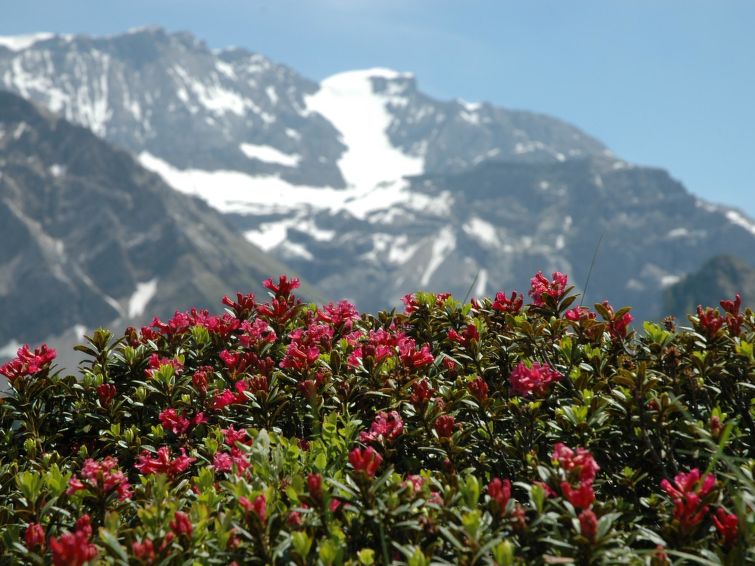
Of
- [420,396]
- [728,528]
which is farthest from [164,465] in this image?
[728,528]

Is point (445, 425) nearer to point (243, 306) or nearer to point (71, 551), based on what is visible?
point (71, 551)

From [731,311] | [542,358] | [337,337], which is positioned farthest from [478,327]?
[731,311]

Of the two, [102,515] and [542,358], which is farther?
[542,358]

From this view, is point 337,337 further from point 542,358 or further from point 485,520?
point 485,520

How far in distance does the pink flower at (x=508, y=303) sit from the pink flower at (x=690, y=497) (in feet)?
9.30

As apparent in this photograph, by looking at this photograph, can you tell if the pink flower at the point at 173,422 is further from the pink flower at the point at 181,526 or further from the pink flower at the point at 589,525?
the pink flower at the point at 589,525

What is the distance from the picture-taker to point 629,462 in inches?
184

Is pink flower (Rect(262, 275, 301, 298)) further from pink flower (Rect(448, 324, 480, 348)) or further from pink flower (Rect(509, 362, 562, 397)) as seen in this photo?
pink flower (Rect(509, 362, 562, 397))

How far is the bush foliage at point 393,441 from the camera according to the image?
11.7 ft

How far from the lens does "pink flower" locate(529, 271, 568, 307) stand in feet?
19.7

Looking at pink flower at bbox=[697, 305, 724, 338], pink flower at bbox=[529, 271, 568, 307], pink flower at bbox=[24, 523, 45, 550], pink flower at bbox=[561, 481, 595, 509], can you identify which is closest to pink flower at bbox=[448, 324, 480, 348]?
pink flower at bbox=[529, 271, 568, 307]

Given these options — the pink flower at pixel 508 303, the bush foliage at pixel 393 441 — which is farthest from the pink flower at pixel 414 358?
the pink flower at pixel 508 303

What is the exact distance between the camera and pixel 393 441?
4.57 meters

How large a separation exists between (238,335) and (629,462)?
3692 mm
